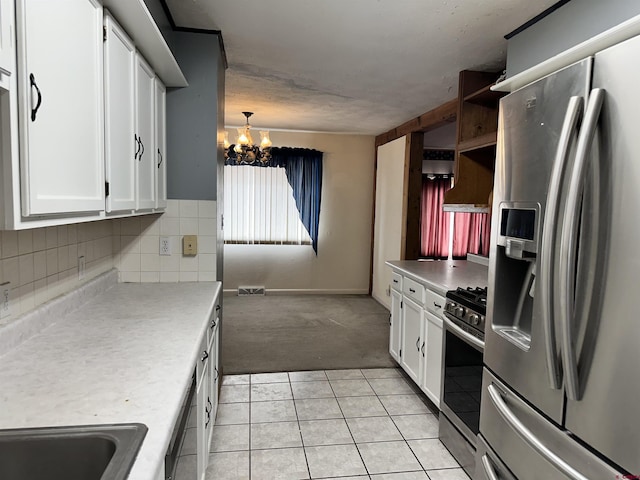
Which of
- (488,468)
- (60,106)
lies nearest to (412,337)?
(488,468)

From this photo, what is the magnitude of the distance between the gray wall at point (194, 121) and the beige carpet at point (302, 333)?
1.65 meters

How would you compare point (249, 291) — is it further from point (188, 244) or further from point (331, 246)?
point (188, 244)

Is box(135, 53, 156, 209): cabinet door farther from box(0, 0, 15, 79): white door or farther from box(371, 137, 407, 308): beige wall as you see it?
box(371, 137, 407, 308): beige wall

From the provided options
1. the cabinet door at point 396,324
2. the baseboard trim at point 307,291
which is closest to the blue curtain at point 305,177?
the baseboard trim at point 307,291

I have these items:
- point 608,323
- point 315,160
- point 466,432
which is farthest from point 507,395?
point 315,160

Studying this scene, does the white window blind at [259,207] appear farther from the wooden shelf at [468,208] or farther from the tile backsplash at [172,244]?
the tile backsplash at [172,244]

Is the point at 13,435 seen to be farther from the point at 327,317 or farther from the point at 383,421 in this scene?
the point at 327,317

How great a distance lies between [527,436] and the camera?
1.34 m

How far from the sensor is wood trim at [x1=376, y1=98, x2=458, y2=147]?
3.90m

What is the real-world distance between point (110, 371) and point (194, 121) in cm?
168

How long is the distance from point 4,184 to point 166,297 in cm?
135

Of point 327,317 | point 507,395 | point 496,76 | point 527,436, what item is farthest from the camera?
point 327,317

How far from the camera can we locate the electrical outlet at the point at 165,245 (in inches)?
97.5

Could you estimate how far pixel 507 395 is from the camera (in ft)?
4.88
